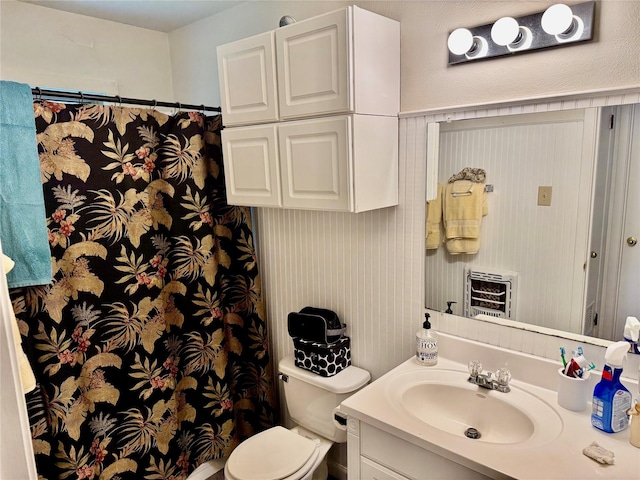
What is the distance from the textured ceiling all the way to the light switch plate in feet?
5.36

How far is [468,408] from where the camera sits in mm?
1521

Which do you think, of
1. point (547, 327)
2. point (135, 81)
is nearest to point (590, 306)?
point (547, 327)

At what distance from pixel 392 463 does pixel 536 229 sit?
0.89 metres

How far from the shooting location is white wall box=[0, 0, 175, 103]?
2.01 metres

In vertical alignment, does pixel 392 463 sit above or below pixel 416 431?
below

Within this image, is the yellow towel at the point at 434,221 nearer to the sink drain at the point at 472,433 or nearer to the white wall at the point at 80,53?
the sink drain at the point at 472,433

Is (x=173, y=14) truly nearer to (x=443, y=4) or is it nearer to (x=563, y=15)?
(x=443, y=4)

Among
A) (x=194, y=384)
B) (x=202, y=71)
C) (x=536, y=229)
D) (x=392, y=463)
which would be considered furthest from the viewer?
(x=202, y=71)

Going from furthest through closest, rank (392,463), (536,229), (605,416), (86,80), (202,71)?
(202,71) → (86,80) → (536,229) → (392,463) → (605,416)

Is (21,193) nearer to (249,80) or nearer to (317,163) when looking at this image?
(249,80)

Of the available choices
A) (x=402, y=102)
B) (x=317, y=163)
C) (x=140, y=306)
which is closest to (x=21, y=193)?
(x=140, y=306)

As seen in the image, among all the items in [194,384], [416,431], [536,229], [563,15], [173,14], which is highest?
[173,14]

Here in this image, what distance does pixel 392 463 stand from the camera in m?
1.36

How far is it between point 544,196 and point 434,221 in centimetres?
39
